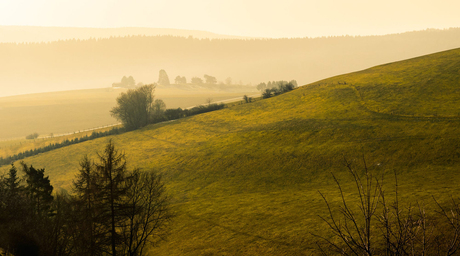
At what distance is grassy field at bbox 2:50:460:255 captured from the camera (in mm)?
40344

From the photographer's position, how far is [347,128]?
7150 cm

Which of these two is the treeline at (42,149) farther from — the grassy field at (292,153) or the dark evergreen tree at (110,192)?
the dark evergreen tree at (110,192)

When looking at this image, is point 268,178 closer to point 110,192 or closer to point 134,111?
point 110,192

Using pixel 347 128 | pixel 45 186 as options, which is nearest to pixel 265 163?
pixel 347 128

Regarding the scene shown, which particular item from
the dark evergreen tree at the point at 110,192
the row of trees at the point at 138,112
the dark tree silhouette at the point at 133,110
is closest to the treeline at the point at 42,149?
the dark tree silhouette at the point at 133,110

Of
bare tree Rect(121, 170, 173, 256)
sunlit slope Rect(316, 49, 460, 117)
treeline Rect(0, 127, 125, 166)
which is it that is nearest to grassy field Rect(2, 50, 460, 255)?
sunlit slope Rect(316, 49, 460, 117)

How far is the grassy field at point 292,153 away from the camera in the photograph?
4034 cm

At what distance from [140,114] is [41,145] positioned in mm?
43642

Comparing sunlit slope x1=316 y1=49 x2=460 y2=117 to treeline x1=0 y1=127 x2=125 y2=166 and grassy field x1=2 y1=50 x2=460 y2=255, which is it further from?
treeline x1=0 y1=127 x2=125 y2=166

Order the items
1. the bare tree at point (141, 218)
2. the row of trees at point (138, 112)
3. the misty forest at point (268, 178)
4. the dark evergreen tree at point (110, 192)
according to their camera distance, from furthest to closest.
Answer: the row of trees at point (138, 112)
the bare tree at point (141, 218)
the dark evergreen tree at point (110, 192)
the misty forest at point (268, 178)

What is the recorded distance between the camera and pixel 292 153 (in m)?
68.3

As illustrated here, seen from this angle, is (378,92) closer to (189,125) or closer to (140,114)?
(189,125)

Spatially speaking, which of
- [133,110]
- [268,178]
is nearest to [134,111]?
[133,110]

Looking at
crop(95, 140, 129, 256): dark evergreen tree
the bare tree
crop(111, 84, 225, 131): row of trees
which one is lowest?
the bare tree
